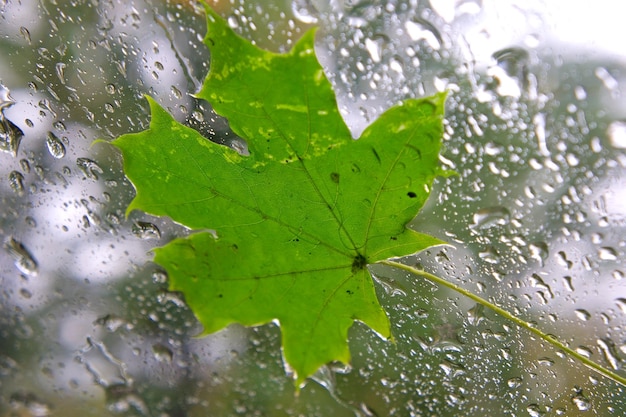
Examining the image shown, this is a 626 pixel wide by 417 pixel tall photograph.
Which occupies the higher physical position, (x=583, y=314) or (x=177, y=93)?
(x=177, y=93)

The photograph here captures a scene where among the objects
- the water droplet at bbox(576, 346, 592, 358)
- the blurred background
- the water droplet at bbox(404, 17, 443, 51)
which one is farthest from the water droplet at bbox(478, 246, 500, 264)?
the water droplet at bbox(404, 17, 443, 51)

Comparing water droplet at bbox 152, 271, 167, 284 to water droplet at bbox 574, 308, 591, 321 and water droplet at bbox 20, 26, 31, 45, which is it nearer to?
water droplet at bbox 20, 26, 31, 45

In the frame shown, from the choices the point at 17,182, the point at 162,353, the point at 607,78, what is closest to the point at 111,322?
the point at 162,353

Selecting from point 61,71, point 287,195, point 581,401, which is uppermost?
point 61,71

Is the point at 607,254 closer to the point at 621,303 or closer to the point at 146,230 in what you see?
the point at 621,303

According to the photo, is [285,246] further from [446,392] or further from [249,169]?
[446,392]

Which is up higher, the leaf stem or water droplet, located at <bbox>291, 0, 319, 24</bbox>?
water droplet, located at <bbox>291, 0, 319, 24</bbox>

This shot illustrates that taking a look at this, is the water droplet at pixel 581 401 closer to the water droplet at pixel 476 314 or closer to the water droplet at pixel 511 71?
the water droplet at pixel 476 314
